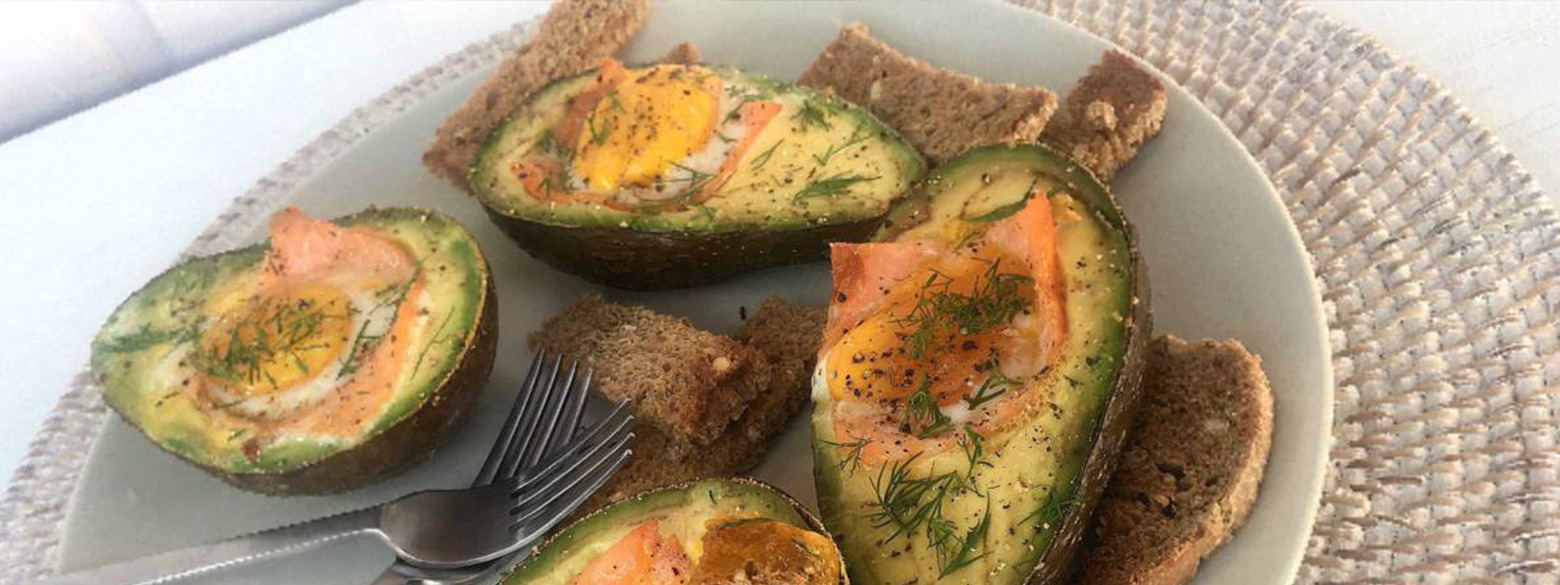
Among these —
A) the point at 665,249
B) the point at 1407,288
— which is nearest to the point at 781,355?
the point at 665,249

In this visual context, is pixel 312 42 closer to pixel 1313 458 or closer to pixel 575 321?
pixel 575 321

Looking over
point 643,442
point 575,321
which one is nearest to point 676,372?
point 643,442

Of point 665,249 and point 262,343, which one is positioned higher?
point 665,249

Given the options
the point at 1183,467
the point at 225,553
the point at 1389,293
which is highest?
the point at 1389,293

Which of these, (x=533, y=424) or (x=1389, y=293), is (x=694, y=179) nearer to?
(x=533, y=424)

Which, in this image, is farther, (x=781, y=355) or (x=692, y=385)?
(x=781, y=355)
